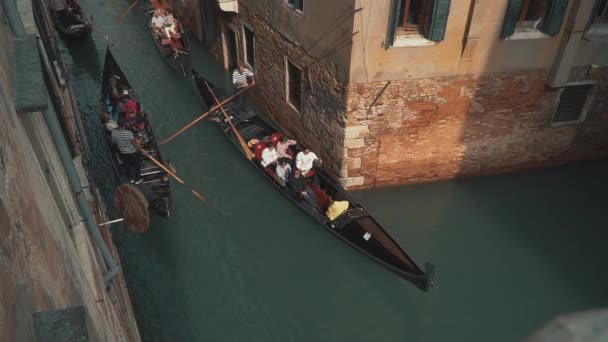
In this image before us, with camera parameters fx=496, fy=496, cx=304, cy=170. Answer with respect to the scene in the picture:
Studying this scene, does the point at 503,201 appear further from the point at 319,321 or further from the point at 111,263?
the point at 111,263

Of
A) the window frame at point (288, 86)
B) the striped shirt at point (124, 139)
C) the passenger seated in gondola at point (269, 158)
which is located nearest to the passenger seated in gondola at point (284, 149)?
the passenger seated in gondola at point (269, 158)

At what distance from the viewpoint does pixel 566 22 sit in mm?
7055

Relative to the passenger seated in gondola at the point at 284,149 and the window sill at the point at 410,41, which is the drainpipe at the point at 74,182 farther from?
the window sill at the point at 410,41

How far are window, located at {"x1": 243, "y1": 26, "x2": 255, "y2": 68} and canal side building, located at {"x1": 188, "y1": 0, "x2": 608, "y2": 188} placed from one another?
0.99 m

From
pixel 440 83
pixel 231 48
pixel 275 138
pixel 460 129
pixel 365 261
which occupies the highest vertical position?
pixel 440 83

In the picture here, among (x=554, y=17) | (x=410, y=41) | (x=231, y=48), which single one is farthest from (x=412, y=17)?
(x=231, y=48)

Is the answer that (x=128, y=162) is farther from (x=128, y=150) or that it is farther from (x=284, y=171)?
(x=284, y=171)

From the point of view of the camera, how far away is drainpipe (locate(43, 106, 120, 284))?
138 inches

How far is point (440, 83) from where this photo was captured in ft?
23.8

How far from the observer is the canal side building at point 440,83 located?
675cm

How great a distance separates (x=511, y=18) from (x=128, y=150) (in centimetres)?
606

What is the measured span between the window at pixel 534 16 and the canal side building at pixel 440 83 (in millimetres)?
16

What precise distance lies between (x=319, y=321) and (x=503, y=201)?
3.80 m

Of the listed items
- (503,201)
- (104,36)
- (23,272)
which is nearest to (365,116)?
(503,201)
